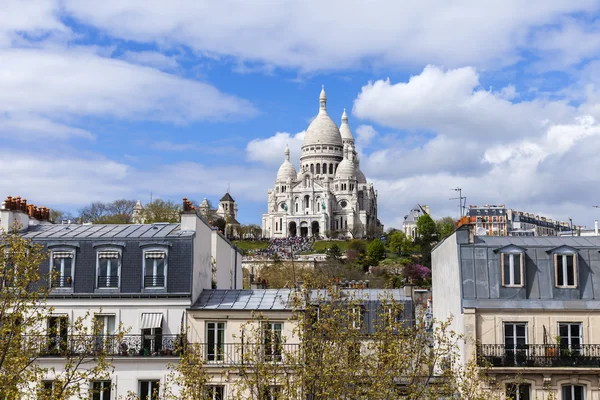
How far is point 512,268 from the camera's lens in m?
27.3

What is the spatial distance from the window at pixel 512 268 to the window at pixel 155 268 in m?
10.5

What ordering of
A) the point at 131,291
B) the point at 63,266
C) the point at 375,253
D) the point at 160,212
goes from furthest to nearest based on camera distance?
1. the point at 375,253
2. the point at 160,212
3. the point at 63,266
4. the point at 131,291

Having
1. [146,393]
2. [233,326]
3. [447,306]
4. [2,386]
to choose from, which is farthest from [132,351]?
[447,306]

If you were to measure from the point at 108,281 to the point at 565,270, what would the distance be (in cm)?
1416

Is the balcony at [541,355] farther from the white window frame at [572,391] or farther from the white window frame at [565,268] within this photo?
the white window frame at [565,268]

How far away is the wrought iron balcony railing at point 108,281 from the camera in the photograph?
1091 inches

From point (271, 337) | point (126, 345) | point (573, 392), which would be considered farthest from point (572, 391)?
point (126, 345)

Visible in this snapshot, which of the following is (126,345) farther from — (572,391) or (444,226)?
(444,226)

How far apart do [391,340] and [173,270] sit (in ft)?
27.7

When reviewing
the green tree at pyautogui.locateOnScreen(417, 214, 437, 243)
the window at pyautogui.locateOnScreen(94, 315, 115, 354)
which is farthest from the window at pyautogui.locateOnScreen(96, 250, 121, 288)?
the green tree at pyautogui.locateOnScreen(417, 214, 437, 243)

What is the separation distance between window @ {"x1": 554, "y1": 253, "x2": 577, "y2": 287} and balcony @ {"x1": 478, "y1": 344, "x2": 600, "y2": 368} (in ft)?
6.53

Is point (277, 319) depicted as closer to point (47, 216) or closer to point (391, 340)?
point (391, 340)

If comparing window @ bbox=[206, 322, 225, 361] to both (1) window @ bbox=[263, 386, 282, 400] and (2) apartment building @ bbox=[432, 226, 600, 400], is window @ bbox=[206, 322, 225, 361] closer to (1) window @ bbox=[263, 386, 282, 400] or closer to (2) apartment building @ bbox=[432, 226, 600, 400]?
(1) window @ bbox=[263, 386, 282, 400]

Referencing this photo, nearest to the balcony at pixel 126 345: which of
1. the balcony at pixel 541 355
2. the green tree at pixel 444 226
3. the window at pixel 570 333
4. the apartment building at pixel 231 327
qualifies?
the apartment building at pixel 231 327
